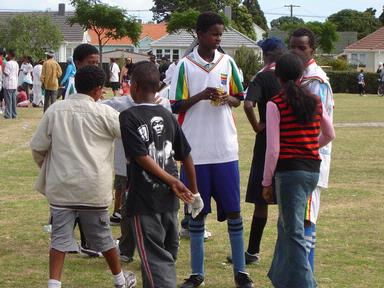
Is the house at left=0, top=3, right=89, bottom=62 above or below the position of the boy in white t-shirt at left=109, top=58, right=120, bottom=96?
above

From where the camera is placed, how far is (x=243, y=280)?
21.2 ft

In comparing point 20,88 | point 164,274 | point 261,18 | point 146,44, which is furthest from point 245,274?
point 261,18

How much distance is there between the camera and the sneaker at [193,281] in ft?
21.4

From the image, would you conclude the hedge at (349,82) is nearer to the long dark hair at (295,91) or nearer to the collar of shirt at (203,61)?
the collar of shirt at (203,61)

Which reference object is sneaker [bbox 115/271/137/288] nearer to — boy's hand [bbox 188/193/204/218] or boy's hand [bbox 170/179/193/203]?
boy's hand [bbox 188/193/204/218]

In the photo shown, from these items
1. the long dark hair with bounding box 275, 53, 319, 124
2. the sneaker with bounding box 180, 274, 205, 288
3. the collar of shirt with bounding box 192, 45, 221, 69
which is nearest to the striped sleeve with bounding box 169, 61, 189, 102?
the collar of shirt with bounding box 192, 45, 221, 69

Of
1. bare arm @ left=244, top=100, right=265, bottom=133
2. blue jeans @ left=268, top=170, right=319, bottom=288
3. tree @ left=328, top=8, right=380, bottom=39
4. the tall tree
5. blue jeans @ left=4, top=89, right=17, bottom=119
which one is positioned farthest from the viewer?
tree @ left=328, top=8, right=380, bottom=39

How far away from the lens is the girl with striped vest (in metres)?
5.70

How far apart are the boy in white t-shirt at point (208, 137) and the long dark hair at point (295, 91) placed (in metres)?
0.82

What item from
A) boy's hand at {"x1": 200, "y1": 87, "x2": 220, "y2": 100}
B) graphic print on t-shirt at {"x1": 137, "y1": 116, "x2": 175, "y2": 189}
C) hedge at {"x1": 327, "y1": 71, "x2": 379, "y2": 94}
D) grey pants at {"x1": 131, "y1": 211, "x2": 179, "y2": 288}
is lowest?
hedge at {"x1": 327, "y1": 71, "x2": 379, "y2": 94}

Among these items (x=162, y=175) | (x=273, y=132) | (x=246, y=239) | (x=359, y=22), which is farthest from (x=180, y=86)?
(x=359, y=22)

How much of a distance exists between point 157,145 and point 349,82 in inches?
1854

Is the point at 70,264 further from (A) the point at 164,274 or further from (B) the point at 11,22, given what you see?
(B) the point at 11,22

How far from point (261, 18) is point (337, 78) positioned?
82348 millimetres
